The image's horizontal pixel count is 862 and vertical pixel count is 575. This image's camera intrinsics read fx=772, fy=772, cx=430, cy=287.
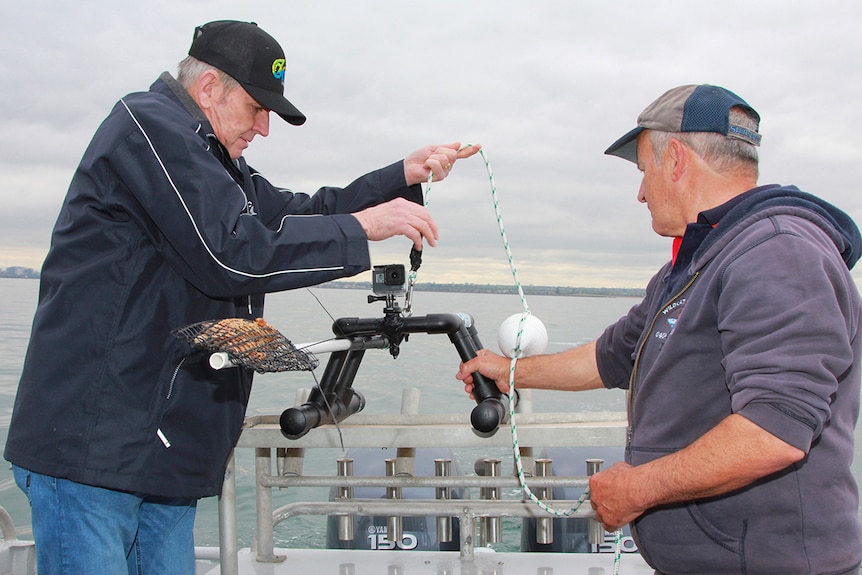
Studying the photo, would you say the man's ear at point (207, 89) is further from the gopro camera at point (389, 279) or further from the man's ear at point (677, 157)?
the man's ear at point (677, 157)

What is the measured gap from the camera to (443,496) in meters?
3.19

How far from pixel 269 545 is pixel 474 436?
1124 millimetres

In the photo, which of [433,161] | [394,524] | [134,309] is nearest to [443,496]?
[394,524]

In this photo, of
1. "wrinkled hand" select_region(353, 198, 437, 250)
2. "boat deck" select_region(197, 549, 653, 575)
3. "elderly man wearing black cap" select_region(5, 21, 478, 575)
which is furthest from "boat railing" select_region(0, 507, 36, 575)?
"wrinkled hand" select_region(353, 198, 437, 250)

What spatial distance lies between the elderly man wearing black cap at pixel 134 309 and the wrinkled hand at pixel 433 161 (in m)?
0.52

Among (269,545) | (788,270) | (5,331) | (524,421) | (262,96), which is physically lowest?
(269,545)

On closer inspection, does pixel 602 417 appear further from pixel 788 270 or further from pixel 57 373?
pixel 57 373

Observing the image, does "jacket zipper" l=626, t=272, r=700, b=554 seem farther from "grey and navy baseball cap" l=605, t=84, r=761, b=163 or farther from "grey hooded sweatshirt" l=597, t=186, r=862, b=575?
"grey and navy baseball cap" l=605, t=84, r=761, b=163

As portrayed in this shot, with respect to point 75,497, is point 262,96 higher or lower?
higher

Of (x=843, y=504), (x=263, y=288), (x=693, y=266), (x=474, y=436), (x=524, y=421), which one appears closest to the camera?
(x=843, y=504)

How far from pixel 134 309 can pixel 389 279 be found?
0.81m

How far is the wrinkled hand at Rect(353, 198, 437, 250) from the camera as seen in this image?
6.98ft

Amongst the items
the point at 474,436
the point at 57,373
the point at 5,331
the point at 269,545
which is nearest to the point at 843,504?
the point at 474,436

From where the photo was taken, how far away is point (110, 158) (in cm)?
189
